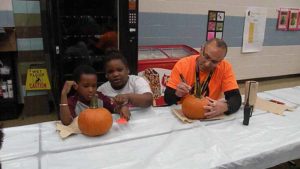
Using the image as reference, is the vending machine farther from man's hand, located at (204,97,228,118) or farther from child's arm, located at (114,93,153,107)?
man's hand, located at (204,97,228,118)

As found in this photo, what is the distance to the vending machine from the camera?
264 centimetres

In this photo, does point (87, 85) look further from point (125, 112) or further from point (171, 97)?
point (171, 97)

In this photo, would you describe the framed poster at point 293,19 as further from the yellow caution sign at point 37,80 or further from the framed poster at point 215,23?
the yellow caution sign at point 37,80

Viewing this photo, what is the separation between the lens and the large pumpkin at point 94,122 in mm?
1245

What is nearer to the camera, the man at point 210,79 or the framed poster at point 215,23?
the man at point 210,79

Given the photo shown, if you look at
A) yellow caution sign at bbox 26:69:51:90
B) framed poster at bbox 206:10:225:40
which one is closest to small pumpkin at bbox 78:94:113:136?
yellow caution sign at bbox 26:69:51:90

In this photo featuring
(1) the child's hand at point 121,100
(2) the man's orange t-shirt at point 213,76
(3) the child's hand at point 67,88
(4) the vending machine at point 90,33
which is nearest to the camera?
(3) the child's hand at point 67,88

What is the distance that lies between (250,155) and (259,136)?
0.75 ft

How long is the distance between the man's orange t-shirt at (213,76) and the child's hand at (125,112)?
0.44 meters

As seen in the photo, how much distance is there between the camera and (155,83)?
3.14 metres

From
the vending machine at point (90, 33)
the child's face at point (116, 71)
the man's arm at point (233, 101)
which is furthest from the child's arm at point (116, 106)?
the vending machine at point (90, 33)

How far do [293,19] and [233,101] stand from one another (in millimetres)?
4336

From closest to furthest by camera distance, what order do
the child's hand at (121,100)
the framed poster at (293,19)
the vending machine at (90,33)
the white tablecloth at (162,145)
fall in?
the white tablecloth at (162,145) < the child's hand at (121,100) < the vending machine at (90,33) < the framed poster at (293,19)

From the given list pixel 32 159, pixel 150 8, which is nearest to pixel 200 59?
pixel 32 159
